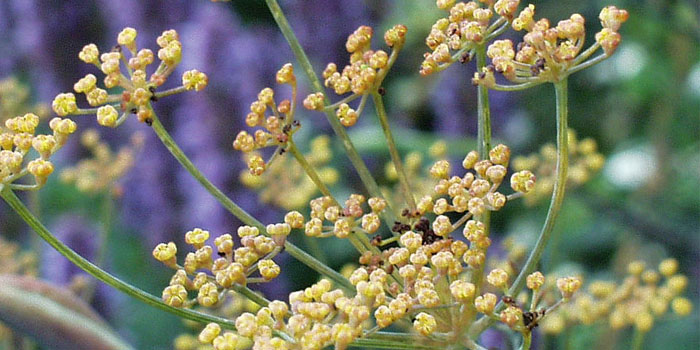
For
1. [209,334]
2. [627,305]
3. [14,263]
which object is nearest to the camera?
[209,334]

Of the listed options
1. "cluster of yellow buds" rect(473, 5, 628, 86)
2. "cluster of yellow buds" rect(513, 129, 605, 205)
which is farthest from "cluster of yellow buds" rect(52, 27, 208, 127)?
"cluster of yellow buds" rect(513, 129, 605, 205)

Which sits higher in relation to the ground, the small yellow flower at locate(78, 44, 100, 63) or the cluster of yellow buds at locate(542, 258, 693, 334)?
the small yellow flower at locate(78, 44, 100, 63)

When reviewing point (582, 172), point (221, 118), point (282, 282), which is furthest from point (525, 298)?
point (221, 118)

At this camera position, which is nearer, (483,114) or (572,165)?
(483,114)

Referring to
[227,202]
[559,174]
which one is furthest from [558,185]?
[227,202]

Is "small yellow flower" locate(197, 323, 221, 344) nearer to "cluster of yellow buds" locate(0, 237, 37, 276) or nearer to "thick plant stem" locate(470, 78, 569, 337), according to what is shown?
"thick plant stem" locate(470, 78, 569, 337)

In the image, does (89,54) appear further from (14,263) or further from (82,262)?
(14,263)
